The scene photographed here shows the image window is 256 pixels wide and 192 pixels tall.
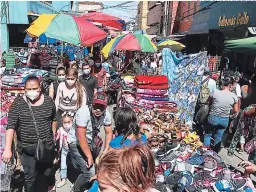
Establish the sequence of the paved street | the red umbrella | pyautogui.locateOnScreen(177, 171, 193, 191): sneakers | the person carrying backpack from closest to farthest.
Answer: pyautogui.locateOnScreen(177, 171, 193, 191): sneakers
the paved street
the person carrying backpack
the red umbrella

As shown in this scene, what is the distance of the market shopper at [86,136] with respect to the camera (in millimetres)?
3918

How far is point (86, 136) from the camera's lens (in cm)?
405

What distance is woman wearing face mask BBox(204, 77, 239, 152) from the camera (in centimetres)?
593

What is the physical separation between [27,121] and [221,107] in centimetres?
361

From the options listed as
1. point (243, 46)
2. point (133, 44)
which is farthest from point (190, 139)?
point (133, 44)

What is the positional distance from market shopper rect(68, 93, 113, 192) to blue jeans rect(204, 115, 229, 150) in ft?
8.45

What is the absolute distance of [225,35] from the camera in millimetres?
16906

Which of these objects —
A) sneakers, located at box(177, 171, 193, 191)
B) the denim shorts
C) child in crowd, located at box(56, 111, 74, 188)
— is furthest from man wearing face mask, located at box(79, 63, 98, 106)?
sneakers, located at box(177, 171, 193, 191)

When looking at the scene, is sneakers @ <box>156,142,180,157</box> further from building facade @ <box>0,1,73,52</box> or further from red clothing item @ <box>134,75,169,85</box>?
Answer: building facade @ <box>0,1,73,52</box>

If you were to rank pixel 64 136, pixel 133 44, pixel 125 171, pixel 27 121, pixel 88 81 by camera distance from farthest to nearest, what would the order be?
pixel 133 44 → pixel 88 81 → pixel 64 136 → pixel 27 121 → pixel 125 171

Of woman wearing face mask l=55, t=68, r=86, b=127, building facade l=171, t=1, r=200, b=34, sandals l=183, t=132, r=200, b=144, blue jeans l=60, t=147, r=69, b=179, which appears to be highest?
building facade l=171, t=1, r=200, b=34

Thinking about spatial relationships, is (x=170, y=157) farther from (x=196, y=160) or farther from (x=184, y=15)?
(x=184, y=15)

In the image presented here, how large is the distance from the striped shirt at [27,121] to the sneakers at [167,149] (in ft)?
6.32

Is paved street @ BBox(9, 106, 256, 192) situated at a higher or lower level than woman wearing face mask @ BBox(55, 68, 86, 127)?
lower
